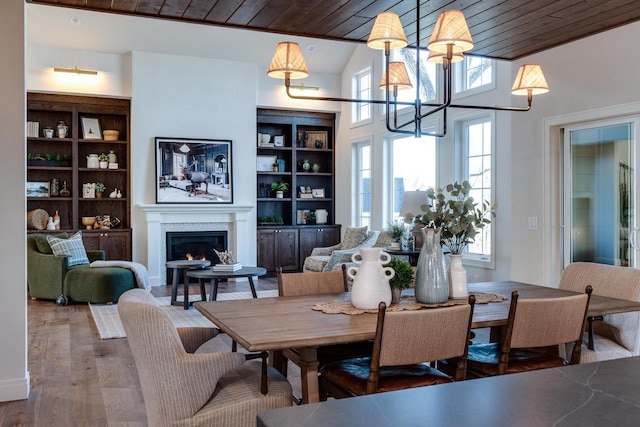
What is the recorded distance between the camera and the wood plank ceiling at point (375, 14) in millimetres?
3686

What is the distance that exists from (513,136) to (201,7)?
3308 mm

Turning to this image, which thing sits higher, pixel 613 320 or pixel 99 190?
pixel 99 190

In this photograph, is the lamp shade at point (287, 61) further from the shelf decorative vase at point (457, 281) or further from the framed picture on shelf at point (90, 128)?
the framed picture on shelf at point (90, 128)

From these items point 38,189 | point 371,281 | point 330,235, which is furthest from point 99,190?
point 371,281

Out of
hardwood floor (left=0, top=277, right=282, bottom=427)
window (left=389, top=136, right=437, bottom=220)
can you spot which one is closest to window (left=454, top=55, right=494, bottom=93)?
window (left=389, top=136, right=437, bottom=220)

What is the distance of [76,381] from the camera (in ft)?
12.8

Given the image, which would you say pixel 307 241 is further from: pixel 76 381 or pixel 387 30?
pixel 387 30

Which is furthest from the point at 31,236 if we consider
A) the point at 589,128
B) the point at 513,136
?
the point at 589,128

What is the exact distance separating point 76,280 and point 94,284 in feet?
0.78

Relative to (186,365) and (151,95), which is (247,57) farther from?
(186,365)

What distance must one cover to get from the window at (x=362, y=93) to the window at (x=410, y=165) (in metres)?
0.99

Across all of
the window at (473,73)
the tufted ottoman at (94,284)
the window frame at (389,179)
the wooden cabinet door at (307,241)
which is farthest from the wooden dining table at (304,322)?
the wooden cabinet door at (307,241)

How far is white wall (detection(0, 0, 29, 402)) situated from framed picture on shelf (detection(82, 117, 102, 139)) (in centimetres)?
543

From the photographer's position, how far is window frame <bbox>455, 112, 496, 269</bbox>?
6.38m
